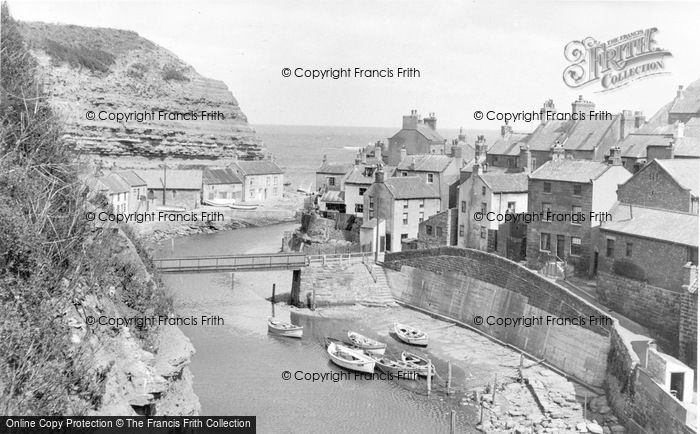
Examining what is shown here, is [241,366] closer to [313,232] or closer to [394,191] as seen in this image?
[394,191]

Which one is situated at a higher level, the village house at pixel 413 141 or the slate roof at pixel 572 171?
the village house at pixel 413 141

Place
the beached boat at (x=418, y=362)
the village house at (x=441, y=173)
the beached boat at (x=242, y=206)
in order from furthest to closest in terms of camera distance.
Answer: the beached boat at (x=242, y=206), the village house at (x=441, y=173), the beached boat at (x=418, y=362)

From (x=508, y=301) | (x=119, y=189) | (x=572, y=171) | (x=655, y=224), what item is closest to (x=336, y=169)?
(x=119, y=189)

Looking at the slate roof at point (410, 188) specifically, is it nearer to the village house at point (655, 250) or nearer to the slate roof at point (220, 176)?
the village house at point (655, 250)

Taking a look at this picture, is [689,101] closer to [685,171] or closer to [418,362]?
[685,171]

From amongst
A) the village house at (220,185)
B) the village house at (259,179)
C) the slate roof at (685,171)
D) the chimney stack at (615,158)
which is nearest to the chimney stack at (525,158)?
the chimney stack at (615,158)

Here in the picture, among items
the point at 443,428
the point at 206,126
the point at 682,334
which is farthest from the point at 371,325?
the point at 206,126
